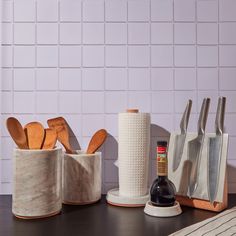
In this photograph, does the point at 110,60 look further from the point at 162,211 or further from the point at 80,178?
the point at 162,211

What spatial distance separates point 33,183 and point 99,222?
188mm

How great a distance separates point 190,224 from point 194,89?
454mm

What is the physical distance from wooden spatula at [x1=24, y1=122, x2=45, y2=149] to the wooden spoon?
2cm

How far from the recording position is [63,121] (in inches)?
34.5

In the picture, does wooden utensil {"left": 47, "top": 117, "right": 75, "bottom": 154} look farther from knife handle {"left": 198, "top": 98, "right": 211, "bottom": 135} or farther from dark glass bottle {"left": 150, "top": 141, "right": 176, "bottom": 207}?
knife handle {"left": 198, "top": 98, "right": 211, "bottom": 135}

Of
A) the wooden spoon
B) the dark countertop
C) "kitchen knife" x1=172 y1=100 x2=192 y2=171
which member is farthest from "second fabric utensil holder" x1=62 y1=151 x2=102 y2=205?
"kitchen knife" x1=172 y1=100 x2=192 y2=171

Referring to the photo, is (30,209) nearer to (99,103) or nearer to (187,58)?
(99,103)

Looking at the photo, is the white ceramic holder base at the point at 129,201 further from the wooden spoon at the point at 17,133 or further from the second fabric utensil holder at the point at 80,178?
the wooden spoon at the point at 17,133

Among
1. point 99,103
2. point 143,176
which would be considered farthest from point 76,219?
point 99,103

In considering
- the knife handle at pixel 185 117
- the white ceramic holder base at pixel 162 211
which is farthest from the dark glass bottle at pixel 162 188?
the knife handle at pixel 185 117

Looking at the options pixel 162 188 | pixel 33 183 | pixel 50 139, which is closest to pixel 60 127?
pixel 50 139

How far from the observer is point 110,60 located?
3.16 ft

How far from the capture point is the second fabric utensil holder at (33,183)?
70cm

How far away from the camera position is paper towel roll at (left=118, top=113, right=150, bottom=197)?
31.9 inches
